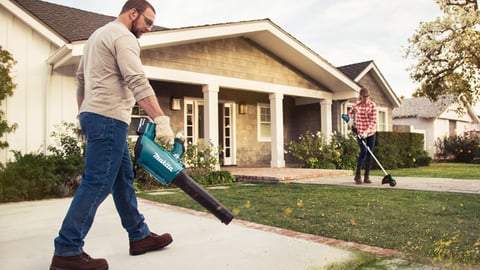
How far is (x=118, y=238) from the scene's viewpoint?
3.00m

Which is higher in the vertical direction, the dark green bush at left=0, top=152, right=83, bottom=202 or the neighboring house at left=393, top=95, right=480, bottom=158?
the neighboring house at left=393, top=95, right=480, bottom=158

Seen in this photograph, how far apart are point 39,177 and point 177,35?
165 inches

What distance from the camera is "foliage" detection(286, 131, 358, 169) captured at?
11.2 m

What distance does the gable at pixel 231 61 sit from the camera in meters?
8.88

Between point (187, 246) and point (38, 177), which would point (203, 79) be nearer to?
point (38, 177)

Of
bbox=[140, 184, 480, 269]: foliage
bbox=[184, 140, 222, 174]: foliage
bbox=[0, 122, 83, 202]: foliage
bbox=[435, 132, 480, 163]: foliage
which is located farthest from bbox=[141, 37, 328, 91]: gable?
bbox=[435, 132, 480, 163]: foliage

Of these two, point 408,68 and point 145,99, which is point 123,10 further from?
point 408,68

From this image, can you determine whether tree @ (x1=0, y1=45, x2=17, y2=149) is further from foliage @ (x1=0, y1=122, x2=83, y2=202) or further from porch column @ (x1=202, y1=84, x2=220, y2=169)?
porch column @ (x1=202, y1=84, x2=220, y2=169)

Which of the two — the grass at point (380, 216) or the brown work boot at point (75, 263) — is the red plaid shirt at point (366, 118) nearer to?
the grass at point (380, 216)

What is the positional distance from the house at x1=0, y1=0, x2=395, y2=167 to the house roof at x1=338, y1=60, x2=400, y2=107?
0.23 m

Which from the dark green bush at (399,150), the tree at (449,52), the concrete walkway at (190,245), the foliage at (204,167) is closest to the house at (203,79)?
the foliage at (204,167)

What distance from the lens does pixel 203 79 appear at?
9547 mm

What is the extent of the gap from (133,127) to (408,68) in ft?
48.1

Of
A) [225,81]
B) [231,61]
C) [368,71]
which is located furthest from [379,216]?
[368,71]
